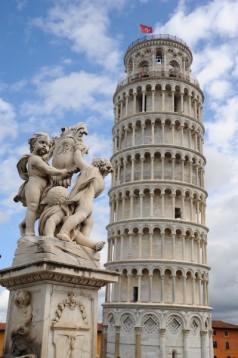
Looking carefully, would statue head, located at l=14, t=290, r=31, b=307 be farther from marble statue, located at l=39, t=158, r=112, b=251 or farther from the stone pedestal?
marble statue, located at l=39, t=158, r=112, b=251

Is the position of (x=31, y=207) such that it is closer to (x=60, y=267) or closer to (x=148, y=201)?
(x=60, y=267)

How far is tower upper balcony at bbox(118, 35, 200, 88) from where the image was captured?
5328 cm

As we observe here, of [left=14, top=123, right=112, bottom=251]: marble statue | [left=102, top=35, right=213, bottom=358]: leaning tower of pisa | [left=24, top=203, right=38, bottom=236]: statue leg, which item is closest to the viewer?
[left=14, top=123, right=112, bottom=251]: marble statue

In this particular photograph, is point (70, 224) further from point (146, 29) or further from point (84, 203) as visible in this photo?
point (146, 29)

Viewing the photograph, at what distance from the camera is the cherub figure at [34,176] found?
230 inches

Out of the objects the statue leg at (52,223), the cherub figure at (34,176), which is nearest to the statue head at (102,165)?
the cherub figure at (34,176)

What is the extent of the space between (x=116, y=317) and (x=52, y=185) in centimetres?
4026

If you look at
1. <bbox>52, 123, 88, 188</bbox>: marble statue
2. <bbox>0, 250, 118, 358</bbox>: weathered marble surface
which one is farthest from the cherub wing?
<bbox>0, 250, 118, 358</bbox>: weathered marble surface

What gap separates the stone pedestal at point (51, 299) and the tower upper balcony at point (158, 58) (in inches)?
1928

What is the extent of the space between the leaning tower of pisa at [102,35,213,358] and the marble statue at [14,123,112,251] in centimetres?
3840

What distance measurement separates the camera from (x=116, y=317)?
1720 inches

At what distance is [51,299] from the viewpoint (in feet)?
16.6

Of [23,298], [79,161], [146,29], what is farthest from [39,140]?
[146,29]

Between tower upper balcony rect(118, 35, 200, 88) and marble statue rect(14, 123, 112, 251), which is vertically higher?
tower upper balcony rect(118, 35, 200, 88)
